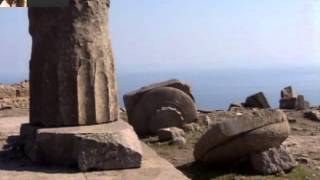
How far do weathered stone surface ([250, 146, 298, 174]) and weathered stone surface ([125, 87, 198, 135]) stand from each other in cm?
378

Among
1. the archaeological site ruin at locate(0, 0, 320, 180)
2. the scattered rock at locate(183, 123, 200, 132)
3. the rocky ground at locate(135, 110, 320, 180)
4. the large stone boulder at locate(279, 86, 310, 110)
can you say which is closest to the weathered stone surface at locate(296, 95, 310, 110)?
the large stone boulder at locate(279, 86, 310, 110)

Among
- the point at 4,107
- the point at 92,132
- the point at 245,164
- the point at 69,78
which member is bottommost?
the point at 4,107

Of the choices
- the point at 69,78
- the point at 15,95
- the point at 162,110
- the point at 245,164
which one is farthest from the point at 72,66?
the point at 15,95

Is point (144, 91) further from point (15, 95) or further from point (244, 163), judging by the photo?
point (15, 95)

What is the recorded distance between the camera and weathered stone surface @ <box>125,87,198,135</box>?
1147cm

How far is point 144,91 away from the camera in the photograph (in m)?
12.1

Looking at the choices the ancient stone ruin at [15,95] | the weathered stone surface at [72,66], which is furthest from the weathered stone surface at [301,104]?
the weathered stone surface at [72,66]

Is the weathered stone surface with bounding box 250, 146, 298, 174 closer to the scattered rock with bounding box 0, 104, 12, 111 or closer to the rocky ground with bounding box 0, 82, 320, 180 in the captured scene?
the rocky ground with bounding box 0, 82, 320, 180

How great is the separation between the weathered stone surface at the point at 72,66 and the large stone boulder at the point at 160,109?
4.61 metres

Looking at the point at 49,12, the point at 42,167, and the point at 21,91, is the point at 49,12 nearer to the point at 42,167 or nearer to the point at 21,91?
the point at 42,167

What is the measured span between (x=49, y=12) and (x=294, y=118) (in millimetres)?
7683

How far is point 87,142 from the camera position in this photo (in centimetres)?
610

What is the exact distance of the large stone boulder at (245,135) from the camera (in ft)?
25.1

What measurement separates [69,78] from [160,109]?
→ 5014mm
